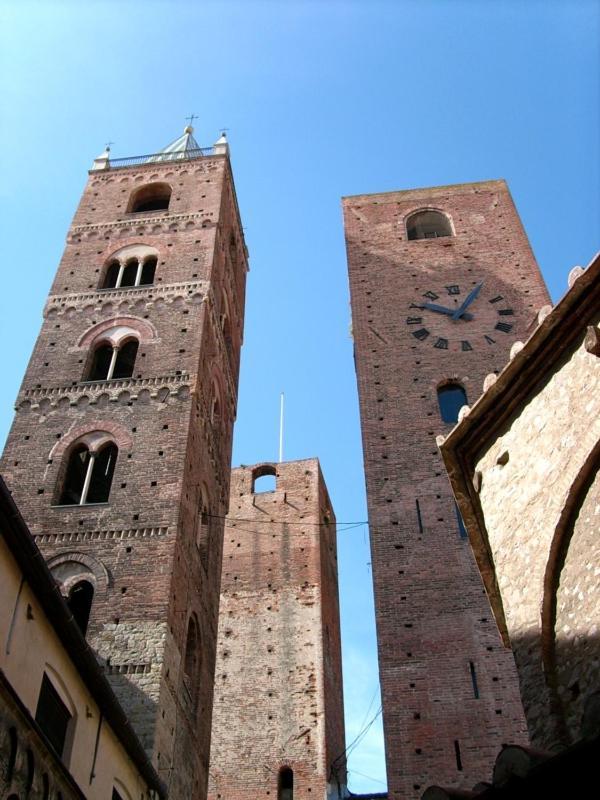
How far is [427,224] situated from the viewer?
67.7 feet

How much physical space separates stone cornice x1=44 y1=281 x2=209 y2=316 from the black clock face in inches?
186

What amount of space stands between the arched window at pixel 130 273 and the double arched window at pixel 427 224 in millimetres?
5675

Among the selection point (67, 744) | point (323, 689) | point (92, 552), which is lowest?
point (67, 744)

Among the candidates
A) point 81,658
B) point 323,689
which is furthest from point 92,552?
point 323,689

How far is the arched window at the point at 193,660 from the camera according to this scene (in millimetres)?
14820

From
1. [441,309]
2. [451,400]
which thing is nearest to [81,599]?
[451,400]

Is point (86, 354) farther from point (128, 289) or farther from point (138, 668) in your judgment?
point (138, 668)

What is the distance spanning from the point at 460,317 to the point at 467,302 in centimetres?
44

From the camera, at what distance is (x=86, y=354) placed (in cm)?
1827

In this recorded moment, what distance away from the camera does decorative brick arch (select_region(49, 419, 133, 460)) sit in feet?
53.3

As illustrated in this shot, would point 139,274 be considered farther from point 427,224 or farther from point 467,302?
point 467,302

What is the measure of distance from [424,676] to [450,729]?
30.7 inches

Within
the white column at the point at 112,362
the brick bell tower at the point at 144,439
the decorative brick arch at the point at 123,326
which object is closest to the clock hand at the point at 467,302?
the brick bell tower at the point at 144,439

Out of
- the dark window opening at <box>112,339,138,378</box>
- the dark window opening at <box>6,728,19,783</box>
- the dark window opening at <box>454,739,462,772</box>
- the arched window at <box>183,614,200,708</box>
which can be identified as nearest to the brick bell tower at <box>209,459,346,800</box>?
the arched window at <box>183,614,200,708</box>
